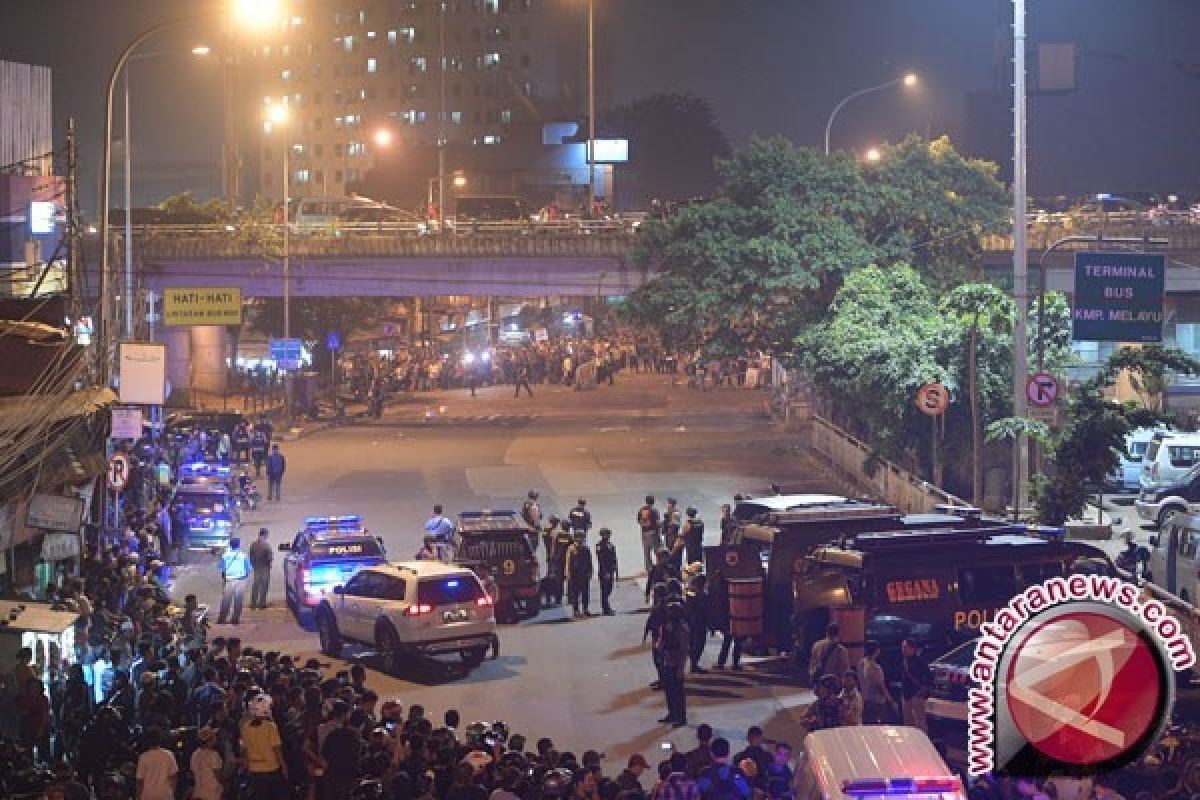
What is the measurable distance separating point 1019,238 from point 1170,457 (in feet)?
26.9

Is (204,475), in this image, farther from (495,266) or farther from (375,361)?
(375,361)

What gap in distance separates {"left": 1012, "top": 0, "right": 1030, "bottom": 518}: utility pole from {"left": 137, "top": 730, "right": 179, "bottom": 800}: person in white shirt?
19.4 meters

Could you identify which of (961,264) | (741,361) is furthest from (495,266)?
(961,264)

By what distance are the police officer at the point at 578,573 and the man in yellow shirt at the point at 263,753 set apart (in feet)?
37.2

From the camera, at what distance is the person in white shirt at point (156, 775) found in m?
12.4

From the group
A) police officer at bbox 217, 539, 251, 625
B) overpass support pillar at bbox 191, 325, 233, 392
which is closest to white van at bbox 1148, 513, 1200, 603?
police officer at bbox 217, 539, 251, 625

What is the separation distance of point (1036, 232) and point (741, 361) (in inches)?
735

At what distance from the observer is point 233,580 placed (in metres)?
25.1

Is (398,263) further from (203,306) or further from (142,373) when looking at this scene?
(142,373)

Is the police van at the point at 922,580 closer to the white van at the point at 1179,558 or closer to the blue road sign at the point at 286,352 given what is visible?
the white van at the point at 1179,558

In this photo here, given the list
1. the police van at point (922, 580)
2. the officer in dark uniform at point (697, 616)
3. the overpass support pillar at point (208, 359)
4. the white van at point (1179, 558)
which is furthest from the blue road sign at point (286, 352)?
the police van at point (922, 580)

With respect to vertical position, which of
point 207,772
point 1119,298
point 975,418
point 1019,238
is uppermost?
point 1019,238

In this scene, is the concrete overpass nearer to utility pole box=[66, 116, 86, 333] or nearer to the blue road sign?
Result: the blue road sign

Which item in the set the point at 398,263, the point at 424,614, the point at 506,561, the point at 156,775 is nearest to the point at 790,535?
the point at 424,614
